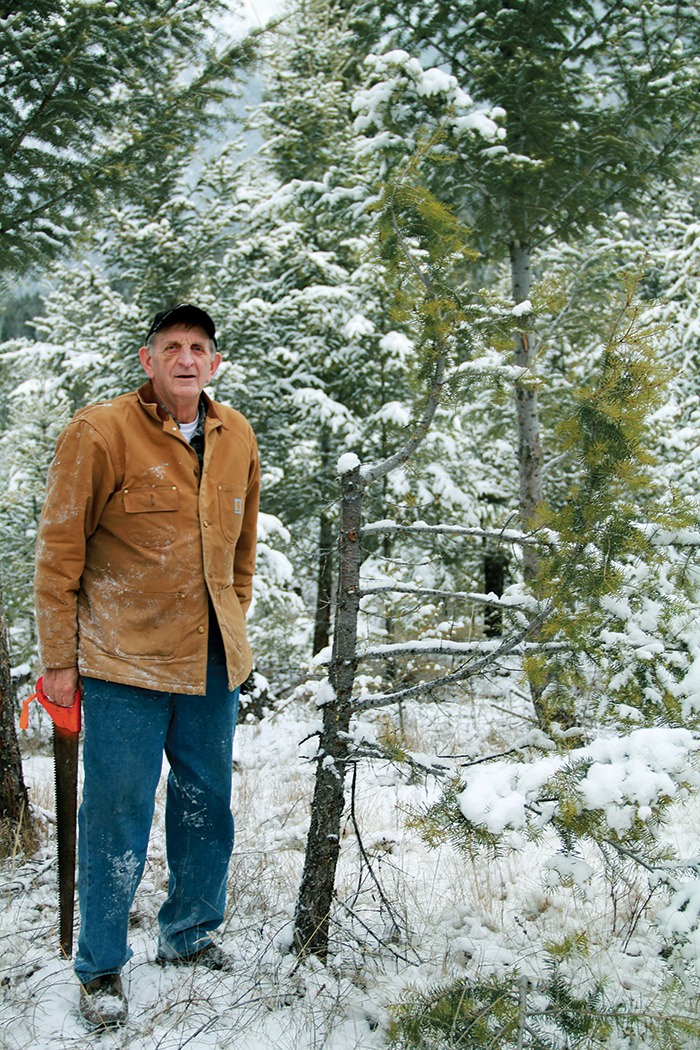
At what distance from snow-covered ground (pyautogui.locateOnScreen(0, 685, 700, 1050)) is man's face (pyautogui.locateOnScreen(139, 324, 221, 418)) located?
4.56 ft

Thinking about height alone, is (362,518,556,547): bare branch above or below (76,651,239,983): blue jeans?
above

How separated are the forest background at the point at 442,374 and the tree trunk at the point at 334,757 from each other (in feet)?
0.03

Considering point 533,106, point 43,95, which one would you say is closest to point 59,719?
point 43,95

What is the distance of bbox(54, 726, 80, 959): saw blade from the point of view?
9.22ft

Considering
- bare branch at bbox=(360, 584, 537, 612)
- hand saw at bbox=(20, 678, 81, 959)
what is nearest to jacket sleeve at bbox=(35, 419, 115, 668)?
hand saw at bbox=(20, 678, 81, 959)

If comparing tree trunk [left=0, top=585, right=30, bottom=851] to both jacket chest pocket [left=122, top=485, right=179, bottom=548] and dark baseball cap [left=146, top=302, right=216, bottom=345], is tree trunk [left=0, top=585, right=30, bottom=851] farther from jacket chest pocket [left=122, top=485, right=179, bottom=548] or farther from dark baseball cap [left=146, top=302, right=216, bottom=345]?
dark baseball cap [left=146, top=302, right=216, bottom=345]

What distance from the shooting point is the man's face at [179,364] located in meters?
2.86

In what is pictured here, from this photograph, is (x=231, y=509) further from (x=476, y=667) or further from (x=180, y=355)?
(x=476, y=667)

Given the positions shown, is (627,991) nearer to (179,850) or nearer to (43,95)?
(179,850)

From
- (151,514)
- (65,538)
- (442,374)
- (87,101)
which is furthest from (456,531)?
(87,101)

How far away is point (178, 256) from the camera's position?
38.8 feet

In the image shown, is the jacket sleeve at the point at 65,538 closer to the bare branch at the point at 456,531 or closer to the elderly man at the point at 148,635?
the elderly man at the point at 148,635

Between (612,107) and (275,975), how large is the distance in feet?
23.2

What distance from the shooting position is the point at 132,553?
2.74 metres
